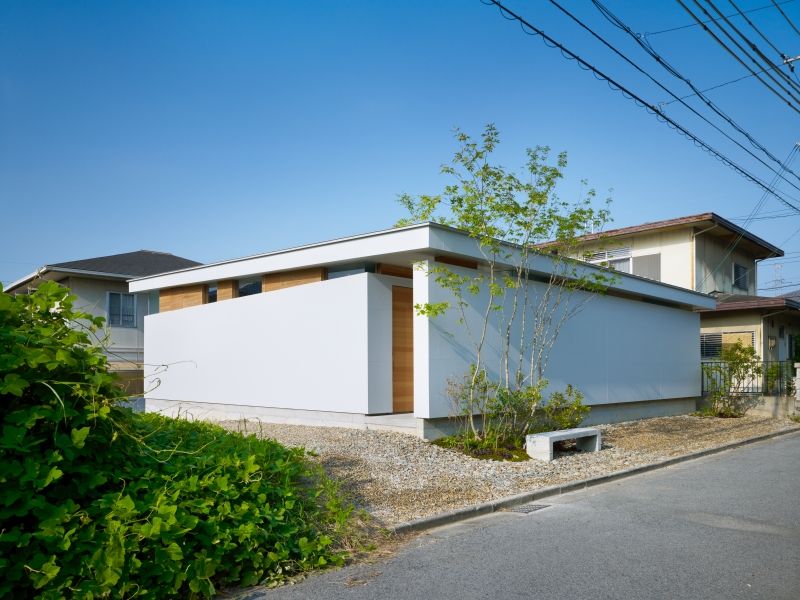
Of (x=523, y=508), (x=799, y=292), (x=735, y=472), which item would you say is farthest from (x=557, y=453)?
(x=799, y=292)

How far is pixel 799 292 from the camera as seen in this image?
170ft

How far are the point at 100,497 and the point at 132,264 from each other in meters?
24.1

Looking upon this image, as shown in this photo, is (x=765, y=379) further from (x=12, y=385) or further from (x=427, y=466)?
(x=12, y=385)

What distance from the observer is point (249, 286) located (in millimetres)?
14531

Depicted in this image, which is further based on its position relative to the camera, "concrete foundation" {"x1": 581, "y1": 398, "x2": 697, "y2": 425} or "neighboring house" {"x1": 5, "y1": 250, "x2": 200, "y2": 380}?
"neighboring house" {"x1": 5, "y1": 250, "x2": 200, "y2": 380}

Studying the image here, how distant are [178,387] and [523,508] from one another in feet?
36.3

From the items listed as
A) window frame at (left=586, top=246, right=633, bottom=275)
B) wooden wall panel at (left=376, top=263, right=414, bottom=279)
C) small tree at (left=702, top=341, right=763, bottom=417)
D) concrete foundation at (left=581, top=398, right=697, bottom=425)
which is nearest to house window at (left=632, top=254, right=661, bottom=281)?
window frame at (left=586, top=246, right=633, bottom=275)

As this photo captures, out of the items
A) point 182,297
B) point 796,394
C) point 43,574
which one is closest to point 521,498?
point 43,574

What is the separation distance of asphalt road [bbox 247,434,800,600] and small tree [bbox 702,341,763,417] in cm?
1062

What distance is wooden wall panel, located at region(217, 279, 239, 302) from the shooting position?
14695 millimetres

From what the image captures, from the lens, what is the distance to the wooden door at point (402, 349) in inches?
459

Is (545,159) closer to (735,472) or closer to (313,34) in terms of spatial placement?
(313,34)

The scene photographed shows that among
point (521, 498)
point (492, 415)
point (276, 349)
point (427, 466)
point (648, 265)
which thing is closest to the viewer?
point (521, 498)

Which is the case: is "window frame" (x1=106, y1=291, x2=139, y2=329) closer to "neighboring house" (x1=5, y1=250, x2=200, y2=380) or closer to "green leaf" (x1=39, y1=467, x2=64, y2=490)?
"neighboring house" (x1=5, y1=250, x2=200, y2=380)
